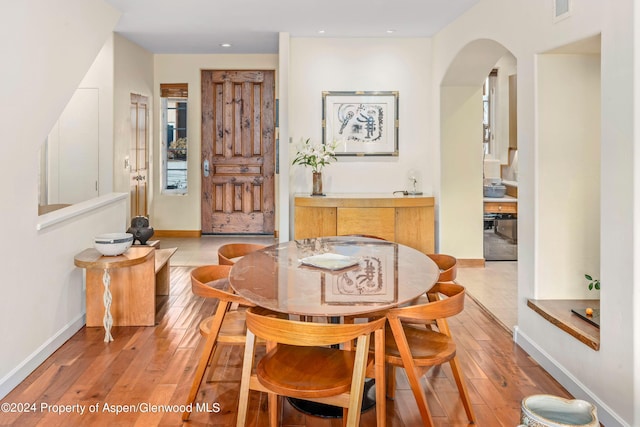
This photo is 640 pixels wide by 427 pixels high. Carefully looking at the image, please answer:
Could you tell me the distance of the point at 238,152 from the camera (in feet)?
25.9

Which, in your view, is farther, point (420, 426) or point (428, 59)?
point (428, 59)

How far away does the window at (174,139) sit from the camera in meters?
7.79

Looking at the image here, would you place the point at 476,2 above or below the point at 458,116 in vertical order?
above

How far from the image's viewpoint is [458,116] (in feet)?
19.3

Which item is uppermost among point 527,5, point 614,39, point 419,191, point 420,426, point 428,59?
point 428,59

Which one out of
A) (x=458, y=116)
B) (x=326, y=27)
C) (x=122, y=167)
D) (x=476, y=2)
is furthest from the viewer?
(x=122, y=167)

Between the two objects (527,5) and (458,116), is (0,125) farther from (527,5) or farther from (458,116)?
(458,116)

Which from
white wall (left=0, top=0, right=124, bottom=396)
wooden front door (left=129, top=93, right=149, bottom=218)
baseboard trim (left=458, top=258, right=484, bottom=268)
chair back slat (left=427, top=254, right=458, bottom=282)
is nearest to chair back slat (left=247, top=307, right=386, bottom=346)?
chair back slat (left=427, top=254, right=458, bottom=282)

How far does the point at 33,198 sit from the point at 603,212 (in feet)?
9.94

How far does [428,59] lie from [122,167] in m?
3.71

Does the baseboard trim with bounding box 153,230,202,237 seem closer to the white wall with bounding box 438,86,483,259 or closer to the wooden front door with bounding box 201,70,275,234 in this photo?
the wooden front door with bounding box 201,70,275,234

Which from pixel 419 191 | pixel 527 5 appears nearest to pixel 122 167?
pixel 419 191

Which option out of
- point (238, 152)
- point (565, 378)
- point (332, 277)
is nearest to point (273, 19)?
point (238, 152)

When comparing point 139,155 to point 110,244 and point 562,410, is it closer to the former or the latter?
point 110,244
